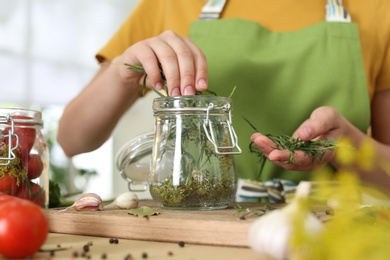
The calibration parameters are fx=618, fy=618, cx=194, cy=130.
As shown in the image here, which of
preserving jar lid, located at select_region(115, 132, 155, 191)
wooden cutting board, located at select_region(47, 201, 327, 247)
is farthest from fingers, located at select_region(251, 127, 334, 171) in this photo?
preserving jar lid, located at select_region(115, 132, 155, 191)

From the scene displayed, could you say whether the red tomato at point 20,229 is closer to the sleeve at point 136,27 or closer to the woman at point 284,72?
the woman at point 284,72

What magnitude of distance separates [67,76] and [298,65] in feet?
7.04

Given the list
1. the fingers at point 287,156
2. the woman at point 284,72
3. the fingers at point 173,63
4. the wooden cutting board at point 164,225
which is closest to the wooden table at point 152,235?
the wooden cutting board at point 164,225

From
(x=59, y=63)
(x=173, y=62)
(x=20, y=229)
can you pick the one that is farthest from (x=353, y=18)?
(x=59, y=63)

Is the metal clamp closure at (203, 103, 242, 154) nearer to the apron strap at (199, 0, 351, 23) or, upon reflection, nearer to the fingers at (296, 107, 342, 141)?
the fingers at (296, 107, 342, 141)

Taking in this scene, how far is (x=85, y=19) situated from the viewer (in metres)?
3.34

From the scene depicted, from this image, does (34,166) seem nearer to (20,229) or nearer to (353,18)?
(20,229)

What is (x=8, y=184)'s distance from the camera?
82 cm

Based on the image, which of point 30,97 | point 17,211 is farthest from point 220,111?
point 30,97

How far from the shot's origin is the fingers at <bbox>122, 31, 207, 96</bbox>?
938mm

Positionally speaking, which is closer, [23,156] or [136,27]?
[23,156]

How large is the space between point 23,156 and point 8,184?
5cm

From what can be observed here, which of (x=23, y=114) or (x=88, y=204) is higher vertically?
(x=23, y=114)

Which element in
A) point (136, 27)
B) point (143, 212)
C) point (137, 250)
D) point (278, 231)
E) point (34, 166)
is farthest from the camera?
point (136, 27)
